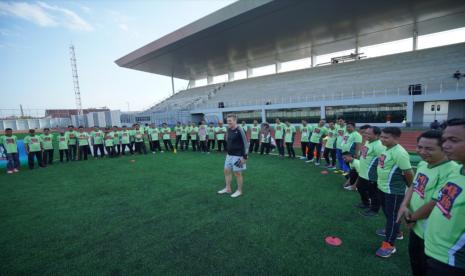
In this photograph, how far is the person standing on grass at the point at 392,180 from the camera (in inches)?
112

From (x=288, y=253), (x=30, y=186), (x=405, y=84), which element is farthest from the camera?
(x=405, y=84)

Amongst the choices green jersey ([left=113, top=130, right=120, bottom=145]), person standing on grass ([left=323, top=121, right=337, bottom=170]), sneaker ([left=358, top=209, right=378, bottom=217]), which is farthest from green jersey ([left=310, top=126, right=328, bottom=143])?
green jersey ([left=113, top=130, right=120, bottom=145])

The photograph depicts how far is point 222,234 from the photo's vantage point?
3576 millimetres

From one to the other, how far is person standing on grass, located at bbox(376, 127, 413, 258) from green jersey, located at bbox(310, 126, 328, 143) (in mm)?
5626

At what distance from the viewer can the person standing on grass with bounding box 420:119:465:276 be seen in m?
1.43

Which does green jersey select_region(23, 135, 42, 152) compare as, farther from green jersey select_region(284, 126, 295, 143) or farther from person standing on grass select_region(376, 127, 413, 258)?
person standing on grass select_region(376, 127, 413, 258)

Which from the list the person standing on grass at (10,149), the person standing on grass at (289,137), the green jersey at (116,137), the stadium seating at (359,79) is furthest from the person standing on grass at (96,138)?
the stadium seating at (359,79)

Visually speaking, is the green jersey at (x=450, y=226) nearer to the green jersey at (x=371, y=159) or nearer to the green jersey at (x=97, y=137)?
the green jersey at (x=371, y=159)

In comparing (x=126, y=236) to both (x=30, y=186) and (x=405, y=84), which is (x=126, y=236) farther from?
(x=405, y=84)

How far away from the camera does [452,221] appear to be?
147cm

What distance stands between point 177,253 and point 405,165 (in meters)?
3.35

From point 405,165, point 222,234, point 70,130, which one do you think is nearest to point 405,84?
point 405,165

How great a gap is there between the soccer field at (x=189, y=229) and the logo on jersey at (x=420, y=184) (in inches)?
49.7

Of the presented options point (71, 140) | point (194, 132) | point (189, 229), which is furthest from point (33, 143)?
point (189, 229)
